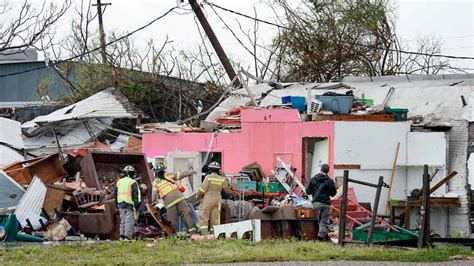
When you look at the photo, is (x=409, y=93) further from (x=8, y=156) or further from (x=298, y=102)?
(x=8, y=156)

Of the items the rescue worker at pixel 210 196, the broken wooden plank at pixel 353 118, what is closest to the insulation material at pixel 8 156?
the broken wooden plank at pixel 353 118

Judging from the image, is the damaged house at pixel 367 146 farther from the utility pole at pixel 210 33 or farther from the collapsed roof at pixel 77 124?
the utility pole at pixel 210 33

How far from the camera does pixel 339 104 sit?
88.1 feet

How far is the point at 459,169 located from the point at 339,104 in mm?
3697

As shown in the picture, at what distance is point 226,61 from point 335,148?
894cm

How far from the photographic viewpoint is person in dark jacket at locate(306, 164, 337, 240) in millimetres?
19453

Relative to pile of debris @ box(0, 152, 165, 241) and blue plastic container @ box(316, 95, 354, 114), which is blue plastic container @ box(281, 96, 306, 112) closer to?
blue plastic container @ box(316, 95, 354, 114)

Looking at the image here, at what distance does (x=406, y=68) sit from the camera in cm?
4262

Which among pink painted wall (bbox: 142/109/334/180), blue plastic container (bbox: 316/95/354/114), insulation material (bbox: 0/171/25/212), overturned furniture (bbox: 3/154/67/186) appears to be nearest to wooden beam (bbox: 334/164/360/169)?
pink painted wall (bbox: 142/109/334/180)

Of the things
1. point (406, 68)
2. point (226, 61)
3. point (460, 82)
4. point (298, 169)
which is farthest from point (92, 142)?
point (406, 68)

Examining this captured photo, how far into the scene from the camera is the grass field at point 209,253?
46.6ft

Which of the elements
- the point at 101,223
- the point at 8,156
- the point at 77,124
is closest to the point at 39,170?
the point at 8,156

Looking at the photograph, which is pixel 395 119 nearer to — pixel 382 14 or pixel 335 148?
pixel 335 148

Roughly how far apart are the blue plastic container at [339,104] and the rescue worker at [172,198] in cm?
704
